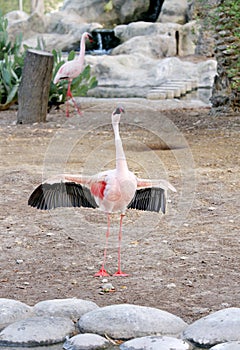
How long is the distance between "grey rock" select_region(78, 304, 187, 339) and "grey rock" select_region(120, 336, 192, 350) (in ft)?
0.36

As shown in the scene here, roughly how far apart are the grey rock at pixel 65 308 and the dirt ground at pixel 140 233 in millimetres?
211

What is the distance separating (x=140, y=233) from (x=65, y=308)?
1550mm

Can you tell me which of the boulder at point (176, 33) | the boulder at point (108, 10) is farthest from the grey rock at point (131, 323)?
the boulder at point (108, 10)

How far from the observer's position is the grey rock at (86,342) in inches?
119

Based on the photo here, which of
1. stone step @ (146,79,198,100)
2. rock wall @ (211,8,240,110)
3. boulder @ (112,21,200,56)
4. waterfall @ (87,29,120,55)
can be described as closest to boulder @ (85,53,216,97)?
stone step @ (146,79,198,100)

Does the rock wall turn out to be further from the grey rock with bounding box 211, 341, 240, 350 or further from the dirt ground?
the grey rock with bounding box 211, 341, 240, 350

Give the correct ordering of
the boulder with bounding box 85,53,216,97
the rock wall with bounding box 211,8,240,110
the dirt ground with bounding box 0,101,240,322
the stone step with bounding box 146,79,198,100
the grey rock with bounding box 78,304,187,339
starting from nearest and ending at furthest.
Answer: the grey rock with bounding box 78,304,187,339
the dirt ground with bounding box 0,101,240,322
the rock wall with bounding box 211,8,240,110
the stone step with bounding box 146,79,198,100
the boulder with bounding box 85,53,216,97

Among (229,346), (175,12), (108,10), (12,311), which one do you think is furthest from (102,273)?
(108,10)

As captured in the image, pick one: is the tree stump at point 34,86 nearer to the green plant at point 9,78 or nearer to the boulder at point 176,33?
the green plant at point 9,78

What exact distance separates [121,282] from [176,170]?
2.95 meters

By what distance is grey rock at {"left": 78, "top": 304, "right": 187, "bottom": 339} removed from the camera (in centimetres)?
316

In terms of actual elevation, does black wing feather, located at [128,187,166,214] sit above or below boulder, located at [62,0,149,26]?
above

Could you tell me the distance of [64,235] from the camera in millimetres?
4809

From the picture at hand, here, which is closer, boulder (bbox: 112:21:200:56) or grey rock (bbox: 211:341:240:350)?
grey rock (bbox: 211:341:240:350)
